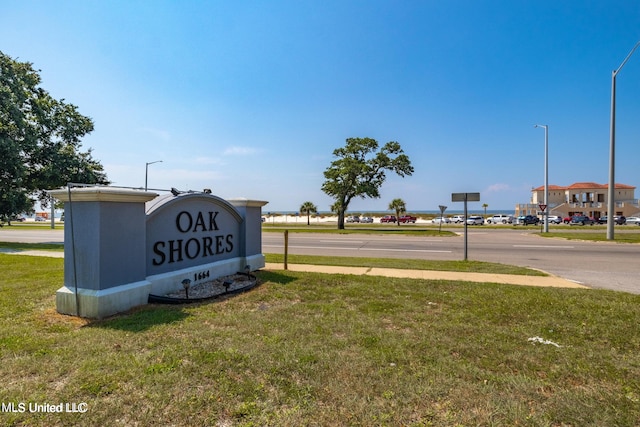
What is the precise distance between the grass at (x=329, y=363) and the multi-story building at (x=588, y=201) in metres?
72.5

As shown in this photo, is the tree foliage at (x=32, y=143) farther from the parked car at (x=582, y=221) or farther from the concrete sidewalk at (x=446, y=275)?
the parked car at (x=582, y=221)

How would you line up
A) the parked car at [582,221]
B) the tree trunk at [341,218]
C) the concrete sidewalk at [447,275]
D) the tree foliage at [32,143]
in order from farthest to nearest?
the parked car at [582,221], the tree trunk at [341,218], the tree foliage at [32,143], the concrete sidewalk at [447,275]

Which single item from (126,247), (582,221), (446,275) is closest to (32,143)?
(126,247)

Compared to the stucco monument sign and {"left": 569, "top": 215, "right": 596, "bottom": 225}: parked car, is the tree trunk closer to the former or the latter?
the stucco monument sign

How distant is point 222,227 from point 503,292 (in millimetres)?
7358

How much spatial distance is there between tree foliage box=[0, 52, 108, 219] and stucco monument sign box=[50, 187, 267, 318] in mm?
18111

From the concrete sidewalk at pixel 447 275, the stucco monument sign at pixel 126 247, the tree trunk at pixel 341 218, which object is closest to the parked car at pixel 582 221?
the tree trunk at pixel 341 218

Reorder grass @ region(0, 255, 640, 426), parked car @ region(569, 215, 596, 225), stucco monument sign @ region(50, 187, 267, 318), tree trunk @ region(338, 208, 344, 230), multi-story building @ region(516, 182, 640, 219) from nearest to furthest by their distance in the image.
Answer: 1. grass @ region(0, 255, 640, 426)
2. stucco monument sign @ region(50, 187, 267, 318)
3. tree trunk @ region(338, 208, 344, 230)
4. parked car @ region(569, 215, 596, 225)
5. multi-story building @ region(516, 182, 640, 219)

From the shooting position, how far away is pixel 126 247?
584 cm

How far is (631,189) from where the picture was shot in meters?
68.8

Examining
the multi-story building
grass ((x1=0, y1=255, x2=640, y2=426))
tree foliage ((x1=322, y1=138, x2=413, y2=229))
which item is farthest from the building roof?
grass ((x1=0, y1=255, x2=640, y2=426))

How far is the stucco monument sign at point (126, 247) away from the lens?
5.44 metres

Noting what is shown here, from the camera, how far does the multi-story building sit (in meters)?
65.9

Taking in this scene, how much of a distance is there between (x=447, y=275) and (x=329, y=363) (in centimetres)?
711
